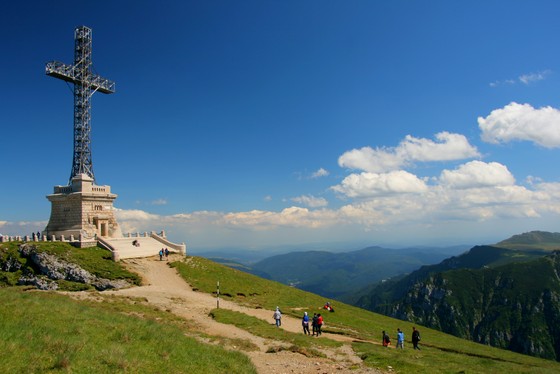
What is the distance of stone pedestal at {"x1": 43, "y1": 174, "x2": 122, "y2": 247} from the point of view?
178ft

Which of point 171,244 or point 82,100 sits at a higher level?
point 82,100

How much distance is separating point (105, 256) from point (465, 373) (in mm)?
43660

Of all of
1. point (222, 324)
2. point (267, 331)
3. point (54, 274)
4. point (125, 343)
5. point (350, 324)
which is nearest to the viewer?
point (125, 343)

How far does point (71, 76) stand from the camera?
58.0 meters

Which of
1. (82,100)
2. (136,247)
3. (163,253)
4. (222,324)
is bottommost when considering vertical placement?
(222,324)

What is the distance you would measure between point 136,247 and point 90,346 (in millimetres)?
43895

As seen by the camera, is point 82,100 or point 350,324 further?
point 82,100

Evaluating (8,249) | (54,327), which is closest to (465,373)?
(54,327)

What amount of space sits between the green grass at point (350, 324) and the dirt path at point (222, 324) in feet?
4.90

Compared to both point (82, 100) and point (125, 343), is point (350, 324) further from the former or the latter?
point (82, 100)

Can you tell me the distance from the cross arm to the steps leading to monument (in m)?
26.6

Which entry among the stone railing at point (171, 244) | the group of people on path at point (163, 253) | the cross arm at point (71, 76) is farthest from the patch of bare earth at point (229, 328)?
the cross arm at point (71, 76)

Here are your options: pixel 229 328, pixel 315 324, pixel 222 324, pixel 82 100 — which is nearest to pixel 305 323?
pixel 315 324

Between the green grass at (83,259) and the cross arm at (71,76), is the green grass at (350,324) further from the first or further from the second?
the cross arm at (71,76)
